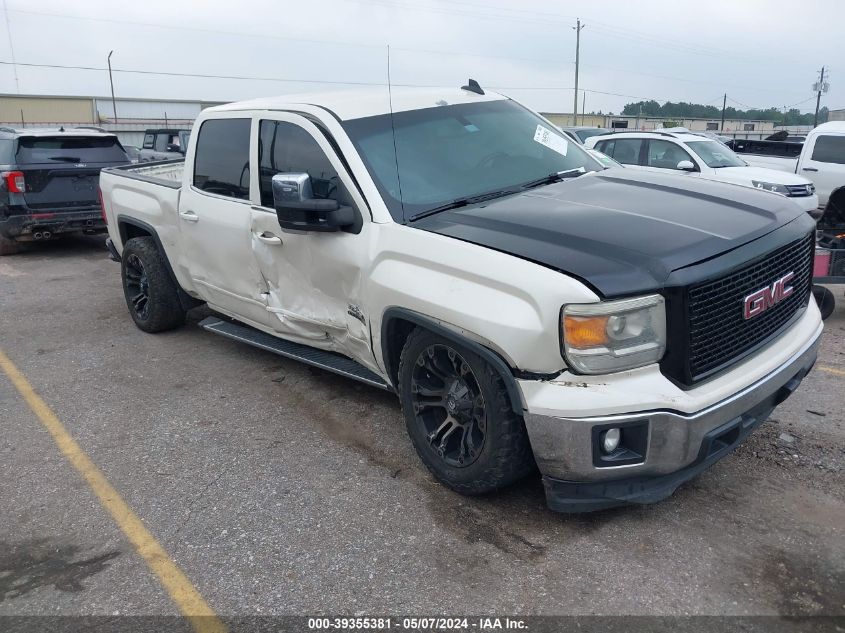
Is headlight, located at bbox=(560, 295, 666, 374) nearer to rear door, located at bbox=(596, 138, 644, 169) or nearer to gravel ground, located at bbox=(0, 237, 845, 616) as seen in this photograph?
gravel ground, located at bbox=(0, 237, 845, 616)

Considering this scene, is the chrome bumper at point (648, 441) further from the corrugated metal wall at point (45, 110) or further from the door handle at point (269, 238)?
the corrugated metal wall at point (45, 110)

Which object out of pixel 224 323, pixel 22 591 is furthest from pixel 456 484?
pixel 224 323

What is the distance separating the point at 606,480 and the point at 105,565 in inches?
85.9

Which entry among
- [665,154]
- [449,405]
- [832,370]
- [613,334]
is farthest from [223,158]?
[665,154]

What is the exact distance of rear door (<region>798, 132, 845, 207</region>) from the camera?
1253 cm

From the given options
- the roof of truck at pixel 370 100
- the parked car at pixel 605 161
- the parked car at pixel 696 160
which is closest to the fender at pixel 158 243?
the roof of truck at pixel 370 100

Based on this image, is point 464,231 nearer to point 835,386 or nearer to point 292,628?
point 292,628

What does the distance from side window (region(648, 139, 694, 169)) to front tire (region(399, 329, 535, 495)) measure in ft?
30.7

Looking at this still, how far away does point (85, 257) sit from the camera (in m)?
10.5

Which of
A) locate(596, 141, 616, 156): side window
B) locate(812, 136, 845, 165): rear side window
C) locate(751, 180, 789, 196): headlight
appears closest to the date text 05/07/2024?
locate(751, 180, 789, 196): headlight

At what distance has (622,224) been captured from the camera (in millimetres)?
3264

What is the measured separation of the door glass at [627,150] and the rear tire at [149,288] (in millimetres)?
8610

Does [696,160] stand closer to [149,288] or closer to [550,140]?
[550,140]

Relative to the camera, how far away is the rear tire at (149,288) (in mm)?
6168
